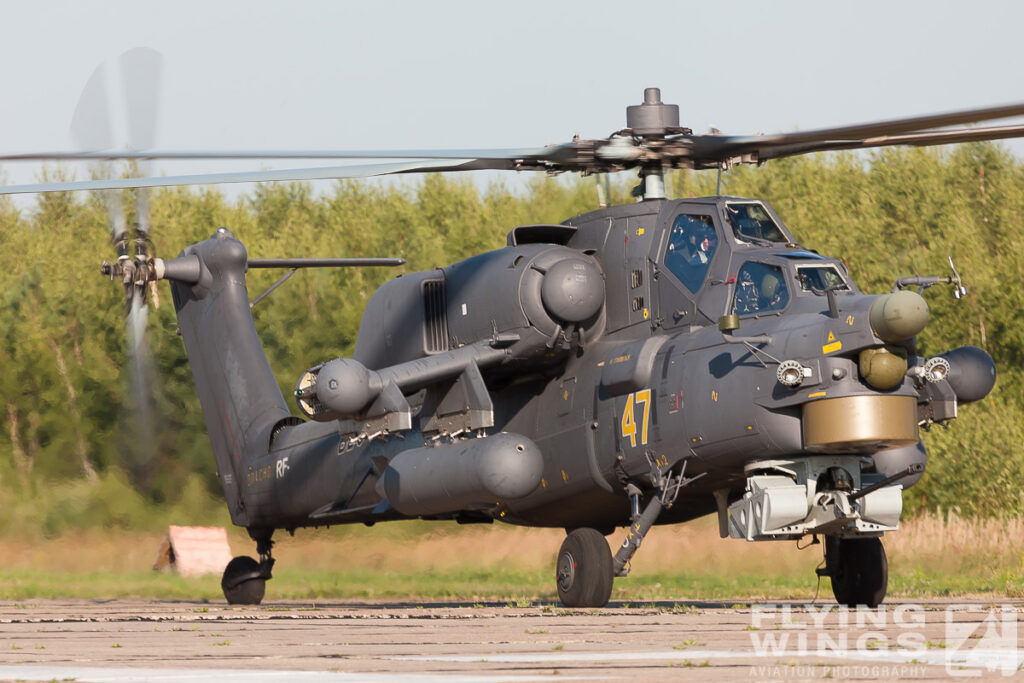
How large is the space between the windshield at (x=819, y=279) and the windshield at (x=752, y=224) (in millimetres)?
801

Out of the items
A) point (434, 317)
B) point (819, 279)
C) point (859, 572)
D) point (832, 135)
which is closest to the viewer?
point (832, 135)

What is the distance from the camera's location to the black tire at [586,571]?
49.8ft

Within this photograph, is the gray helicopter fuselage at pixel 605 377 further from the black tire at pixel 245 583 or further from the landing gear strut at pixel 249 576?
the black tire at pixel 245 583

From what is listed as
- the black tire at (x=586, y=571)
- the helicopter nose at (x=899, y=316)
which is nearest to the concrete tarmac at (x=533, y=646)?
the black tire at (x=586, y=571)

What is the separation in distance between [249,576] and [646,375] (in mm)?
7881

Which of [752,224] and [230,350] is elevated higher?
[752,224]

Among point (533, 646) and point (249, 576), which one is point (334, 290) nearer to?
point (249, 576)

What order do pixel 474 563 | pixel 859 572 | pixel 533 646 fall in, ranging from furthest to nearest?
pixel 474 563, pixel 859 572, pixel 533 646

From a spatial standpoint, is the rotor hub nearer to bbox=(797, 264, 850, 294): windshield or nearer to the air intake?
bbox=(797, 264, 850, 294): windshield

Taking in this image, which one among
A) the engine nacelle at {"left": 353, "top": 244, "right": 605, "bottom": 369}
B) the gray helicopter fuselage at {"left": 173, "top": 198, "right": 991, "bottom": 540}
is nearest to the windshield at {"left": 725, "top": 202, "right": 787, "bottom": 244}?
the gray helicopter fuselage at {"left": 173, "top": 198, "right": 991, "bottom": 540}

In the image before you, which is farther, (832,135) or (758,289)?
(758,289)


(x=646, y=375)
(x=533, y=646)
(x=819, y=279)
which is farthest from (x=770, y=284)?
(x=533, y=646)

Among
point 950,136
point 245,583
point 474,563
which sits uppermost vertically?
point 950,136

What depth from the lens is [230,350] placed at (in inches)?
829
